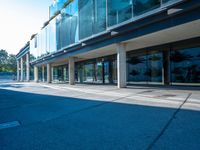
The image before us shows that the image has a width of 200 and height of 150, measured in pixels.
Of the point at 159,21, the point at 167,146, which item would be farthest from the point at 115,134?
the point at 159,21

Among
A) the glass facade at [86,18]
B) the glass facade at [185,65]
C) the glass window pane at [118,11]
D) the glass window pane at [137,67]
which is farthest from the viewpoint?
the glass window pane at [137,67]

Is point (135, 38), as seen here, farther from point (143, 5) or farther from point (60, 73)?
point (60, 73)

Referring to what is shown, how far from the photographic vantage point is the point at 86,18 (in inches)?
756

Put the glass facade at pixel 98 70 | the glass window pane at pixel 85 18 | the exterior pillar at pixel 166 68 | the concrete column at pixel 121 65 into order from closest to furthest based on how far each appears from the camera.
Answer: the concrete column at pixel 121 65 → the exterior pillar at pixel 166 68 → the glass window pane at pixel 85 18 → the glass facade at pixel 98 70

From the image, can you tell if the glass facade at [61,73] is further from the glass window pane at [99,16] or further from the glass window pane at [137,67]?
the glass window pane at [99,16]

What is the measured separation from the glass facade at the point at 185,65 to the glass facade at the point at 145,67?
148 cm

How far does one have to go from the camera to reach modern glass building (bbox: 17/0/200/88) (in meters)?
11.2

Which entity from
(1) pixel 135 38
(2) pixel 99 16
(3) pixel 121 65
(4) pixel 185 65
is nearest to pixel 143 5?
(1) pixel 135 38

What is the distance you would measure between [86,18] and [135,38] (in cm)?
781

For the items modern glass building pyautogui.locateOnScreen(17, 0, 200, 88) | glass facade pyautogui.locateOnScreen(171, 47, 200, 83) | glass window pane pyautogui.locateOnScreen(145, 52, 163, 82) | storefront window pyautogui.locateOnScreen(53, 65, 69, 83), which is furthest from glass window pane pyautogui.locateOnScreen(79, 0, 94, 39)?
storefront window pyautogui.locateOnScreen(53, 65, 69, 83)

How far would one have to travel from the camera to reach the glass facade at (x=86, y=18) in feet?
42.7

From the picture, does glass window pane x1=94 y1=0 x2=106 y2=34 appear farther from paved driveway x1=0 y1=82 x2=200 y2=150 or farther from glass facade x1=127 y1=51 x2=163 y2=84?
paved driveway x1=0 y1=82 x2=200 y2=150

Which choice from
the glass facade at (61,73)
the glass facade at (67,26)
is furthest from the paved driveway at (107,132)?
the glass facade at (61,73)

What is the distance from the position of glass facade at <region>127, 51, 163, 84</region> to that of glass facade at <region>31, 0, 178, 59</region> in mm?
6032
